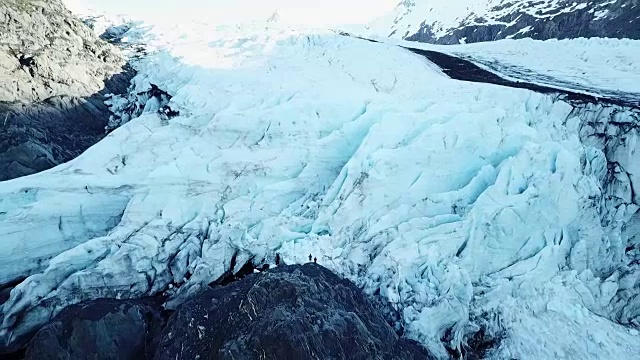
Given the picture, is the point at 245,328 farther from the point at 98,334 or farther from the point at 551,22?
the point at 551,22

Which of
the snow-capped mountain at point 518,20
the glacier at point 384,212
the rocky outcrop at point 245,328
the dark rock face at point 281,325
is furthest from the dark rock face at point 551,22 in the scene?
→ the rocky outcrop at point 245,328

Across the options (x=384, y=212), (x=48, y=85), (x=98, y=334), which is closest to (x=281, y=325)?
(x=98, y=334)

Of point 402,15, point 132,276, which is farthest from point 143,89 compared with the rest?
point 402,15

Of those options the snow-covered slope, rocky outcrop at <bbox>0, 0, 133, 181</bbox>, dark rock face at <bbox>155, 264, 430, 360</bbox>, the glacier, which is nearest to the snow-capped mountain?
the snow-covered slope

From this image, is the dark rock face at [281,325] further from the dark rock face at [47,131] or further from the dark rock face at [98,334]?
the dark rock face at [47,131]

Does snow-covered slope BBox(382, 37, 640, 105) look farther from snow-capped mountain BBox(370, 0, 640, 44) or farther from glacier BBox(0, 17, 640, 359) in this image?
snow-capped mountain BBox(370, 0, 640, 44)

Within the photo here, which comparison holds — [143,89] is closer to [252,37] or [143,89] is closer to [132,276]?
[252,37]
